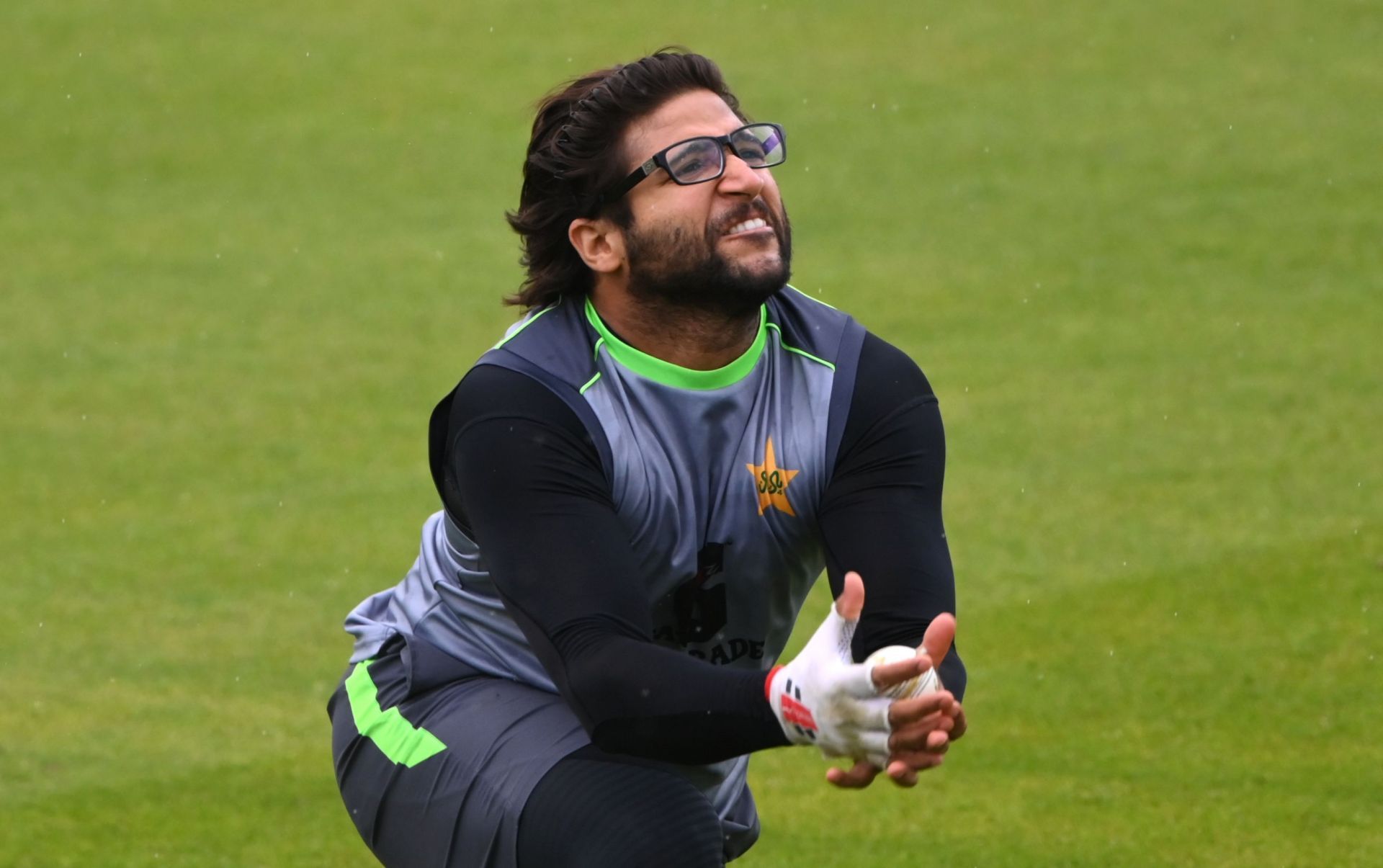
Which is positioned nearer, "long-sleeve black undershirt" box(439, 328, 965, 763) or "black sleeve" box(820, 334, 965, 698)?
"long-sleeve black undershirt" box(439, 328, 965, 763)

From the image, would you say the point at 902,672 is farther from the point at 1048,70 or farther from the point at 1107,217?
the point at 1048,70

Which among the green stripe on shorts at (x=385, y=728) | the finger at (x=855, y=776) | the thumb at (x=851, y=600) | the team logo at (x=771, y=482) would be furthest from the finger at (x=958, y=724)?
the green stripe on shorts at (x=385, y=728)

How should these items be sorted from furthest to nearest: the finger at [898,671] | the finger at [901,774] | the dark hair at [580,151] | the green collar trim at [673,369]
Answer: the dark hair at [580,151]
the green collar trim at [673,369]
the finger at [901,774]
the finger at [898,671]

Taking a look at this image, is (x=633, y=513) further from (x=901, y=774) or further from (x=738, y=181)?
(x=901, y=774)

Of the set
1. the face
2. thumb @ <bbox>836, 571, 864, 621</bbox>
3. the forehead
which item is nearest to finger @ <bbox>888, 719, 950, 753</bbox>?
thumb @ <bbox>836, 571, 864, 621</bbox>

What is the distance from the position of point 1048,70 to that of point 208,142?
5891 millimetres

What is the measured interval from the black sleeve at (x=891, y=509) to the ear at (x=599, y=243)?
1.77ft

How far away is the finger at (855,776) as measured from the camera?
3.53m

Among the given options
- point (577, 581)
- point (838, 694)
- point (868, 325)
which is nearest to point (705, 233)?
point (577, 581)

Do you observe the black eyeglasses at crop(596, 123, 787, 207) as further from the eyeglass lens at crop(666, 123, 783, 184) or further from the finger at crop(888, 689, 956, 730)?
the finger at crop(888, 689, 956, 730)

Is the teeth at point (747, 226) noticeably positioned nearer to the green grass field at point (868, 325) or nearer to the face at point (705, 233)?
the face at point (705, 233)

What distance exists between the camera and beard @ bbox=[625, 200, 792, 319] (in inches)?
159

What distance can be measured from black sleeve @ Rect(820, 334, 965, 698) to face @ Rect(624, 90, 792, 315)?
0.33 metres

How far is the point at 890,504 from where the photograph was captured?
4.08 metres
